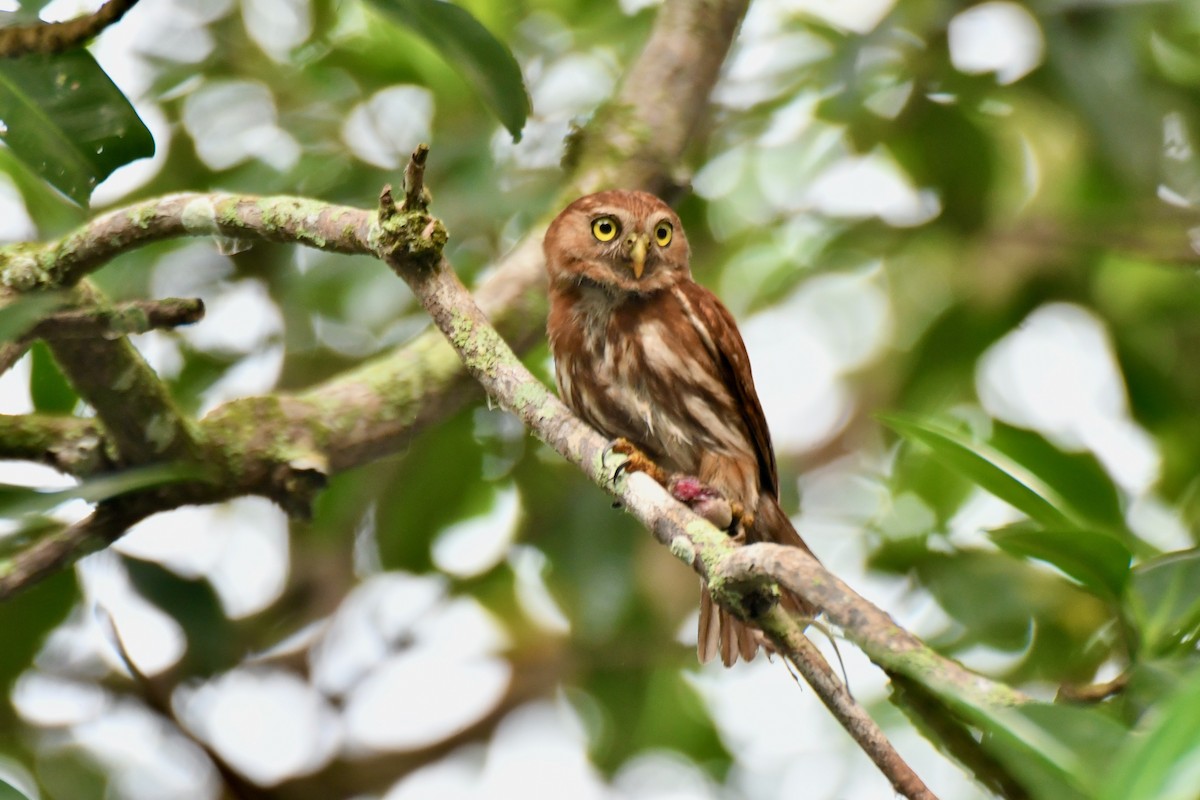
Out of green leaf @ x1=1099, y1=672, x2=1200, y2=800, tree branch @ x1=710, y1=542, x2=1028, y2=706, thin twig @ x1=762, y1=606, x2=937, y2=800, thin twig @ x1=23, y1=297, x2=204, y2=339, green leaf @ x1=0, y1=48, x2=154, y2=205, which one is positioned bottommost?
thin twig @ x1=762, y1=606, x2=937, y2=800

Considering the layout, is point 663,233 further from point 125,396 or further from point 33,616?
point 33,616

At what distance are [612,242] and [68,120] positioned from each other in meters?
1.64

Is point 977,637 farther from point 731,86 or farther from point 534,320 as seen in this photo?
point 731,86

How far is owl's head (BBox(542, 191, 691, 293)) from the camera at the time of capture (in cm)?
390

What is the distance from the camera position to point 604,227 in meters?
3.93

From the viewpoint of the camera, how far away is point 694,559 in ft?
7.15

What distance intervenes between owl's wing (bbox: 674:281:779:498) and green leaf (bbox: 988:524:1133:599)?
136 centimetres

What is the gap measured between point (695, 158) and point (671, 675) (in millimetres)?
2077

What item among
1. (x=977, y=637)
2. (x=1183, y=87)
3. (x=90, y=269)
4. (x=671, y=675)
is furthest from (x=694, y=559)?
(x=1183, y=87)

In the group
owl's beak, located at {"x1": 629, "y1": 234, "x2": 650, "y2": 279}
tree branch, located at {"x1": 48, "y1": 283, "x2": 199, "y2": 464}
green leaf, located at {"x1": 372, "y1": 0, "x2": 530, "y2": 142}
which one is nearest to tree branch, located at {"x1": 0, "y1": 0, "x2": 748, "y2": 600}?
tree branch, located at {"x1": 48, "y1": 283, "x2": 199, "y2": 464}

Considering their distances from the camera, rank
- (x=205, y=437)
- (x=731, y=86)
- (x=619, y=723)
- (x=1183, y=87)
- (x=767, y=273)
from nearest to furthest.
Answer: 1. (x=205, y=437)
2. (x=619, y=723)
3. (x=1183, y=87)
4. (x=731, y=86)
5. (x=767, y=273)

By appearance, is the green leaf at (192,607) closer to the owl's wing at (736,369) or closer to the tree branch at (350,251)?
the tree branch at (350,251)

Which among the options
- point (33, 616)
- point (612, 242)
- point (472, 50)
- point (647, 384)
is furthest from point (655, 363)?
point (33, 616)

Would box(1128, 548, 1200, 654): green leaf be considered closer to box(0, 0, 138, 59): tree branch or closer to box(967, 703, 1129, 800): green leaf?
box(967, 703, 1129, 800): green leaf
